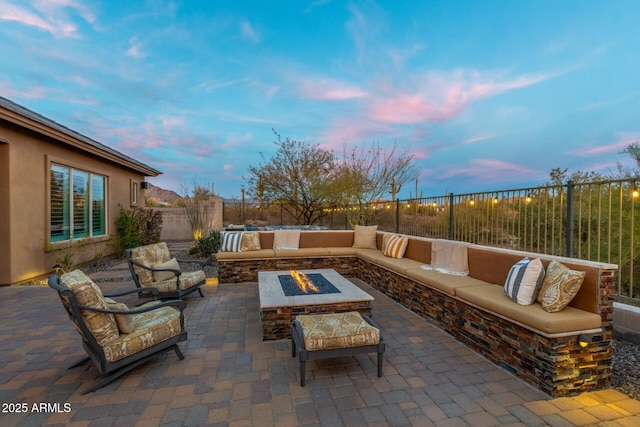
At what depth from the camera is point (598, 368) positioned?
233cm

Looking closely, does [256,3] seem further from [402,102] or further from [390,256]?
[390,256]

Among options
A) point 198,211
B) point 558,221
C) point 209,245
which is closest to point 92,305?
point 558,221

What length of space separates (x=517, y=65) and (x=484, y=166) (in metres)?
4.10

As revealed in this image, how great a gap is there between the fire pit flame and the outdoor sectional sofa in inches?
57.7

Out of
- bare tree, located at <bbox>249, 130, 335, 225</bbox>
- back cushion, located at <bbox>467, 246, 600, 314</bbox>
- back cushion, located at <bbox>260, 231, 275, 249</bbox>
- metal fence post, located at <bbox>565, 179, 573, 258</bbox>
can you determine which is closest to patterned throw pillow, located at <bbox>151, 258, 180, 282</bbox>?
back cushion, located at <bbox>260, 231, 275, 249</bbox>

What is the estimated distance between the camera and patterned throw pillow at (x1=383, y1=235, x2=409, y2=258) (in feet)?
18.0

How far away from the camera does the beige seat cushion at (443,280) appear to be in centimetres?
346

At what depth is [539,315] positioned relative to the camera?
2385mm

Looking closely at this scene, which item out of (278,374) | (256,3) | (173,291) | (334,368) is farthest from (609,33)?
(173,291)

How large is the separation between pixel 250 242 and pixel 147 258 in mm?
2116

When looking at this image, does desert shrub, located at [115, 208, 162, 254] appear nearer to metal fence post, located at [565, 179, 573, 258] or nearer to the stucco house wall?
the stucco house wall

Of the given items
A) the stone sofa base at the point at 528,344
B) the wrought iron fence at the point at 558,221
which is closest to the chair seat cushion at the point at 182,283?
the stone sofa base at the point at 528,344

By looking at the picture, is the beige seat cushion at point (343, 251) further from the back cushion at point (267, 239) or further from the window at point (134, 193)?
the window at point (134, 193)

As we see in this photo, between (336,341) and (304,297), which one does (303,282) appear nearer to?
(304,297)
